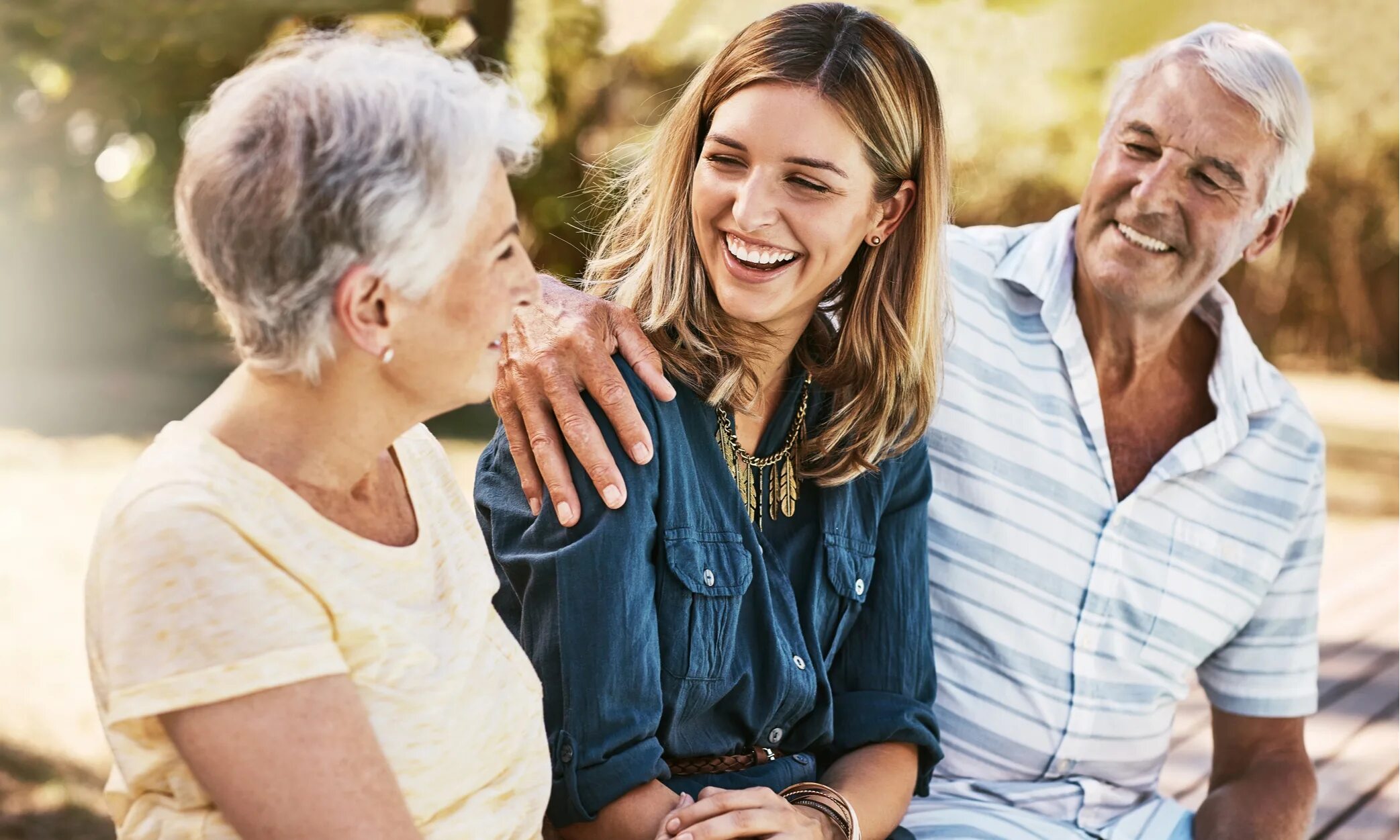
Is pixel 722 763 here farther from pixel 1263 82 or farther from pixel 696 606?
pixel 1263 82

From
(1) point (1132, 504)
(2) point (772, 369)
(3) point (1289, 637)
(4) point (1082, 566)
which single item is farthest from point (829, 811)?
(3) point (1289, 637)

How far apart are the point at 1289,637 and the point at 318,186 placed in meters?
1.89

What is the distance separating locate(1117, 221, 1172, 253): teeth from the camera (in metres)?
2.26

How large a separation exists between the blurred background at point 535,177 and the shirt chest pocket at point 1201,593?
2.83 meters

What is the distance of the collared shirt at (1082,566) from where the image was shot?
220 centimetres

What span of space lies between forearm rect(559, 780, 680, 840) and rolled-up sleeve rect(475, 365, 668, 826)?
0.01 metres

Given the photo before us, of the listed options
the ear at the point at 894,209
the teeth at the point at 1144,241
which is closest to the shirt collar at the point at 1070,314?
the teeth at the point at 1144,241

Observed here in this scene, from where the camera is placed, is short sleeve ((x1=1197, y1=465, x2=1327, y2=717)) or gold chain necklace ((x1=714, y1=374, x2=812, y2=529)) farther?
short sleeve ((x1=1197, y1=465, x2=1327, y2=717))

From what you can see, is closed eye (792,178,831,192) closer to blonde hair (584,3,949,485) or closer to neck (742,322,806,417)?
blonde hair (584,3,949,485)

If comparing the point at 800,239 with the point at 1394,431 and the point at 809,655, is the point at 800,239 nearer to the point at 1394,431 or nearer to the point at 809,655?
the point at 809,655

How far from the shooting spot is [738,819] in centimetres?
160

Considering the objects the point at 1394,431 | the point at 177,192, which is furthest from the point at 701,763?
the point at 1394,431

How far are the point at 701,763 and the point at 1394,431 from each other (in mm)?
8659

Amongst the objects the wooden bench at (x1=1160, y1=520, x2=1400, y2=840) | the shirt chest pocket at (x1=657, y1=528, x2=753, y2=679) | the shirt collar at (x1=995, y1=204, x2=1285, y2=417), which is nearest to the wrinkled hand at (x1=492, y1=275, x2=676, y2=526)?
the shirt chest pocket at (x1=657, y1=528, x2=753, y2=679)
